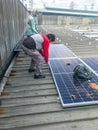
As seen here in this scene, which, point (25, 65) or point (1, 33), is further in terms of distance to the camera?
point (25, 65)

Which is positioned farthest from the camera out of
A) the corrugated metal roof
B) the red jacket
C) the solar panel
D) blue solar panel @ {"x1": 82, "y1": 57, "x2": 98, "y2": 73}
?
blue solar panel @ {"x1": 82, "y1": 57, "x2": 98, "y2": 73}

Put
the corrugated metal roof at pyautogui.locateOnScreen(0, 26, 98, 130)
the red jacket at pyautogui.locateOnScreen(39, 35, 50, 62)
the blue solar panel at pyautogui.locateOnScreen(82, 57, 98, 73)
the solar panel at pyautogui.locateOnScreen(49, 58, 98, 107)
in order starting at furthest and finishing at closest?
the blue solar panel at pyautogui.locateOnScreen(82, 57, 98, 73)
the red jacket at pyautogui.locateOnScreen(39, 35, 50, 62)
the solar panel at pyautogui.locateOnScreen(49, 58, 98, 107)
the corrugated metal roof at pyautogui.locateOnScreen(0, 26, 98, 130)

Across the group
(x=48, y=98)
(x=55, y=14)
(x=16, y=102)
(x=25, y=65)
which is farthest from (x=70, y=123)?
(x=55, y=14)

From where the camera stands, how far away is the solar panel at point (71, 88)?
3.96 meters

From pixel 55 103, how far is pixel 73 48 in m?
7.65

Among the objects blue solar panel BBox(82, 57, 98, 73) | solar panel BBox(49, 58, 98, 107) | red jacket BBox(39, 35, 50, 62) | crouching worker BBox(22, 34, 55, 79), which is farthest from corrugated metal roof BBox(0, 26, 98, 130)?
blue solar panel BBox(82, 57, 98, 73)

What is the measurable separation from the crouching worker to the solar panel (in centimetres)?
50

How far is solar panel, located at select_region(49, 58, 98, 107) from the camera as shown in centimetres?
396

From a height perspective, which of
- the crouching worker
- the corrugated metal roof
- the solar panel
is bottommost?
the corrugated metal roof

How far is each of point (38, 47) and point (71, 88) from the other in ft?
4.96

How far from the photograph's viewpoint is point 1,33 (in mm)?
4652

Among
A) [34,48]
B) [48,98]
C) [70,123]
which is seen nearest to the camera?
[70,123]

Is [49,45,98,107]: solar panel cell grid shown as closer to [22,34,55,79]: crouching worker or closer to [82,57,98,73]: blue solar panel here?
[82,57,98,73]: blue solar panel

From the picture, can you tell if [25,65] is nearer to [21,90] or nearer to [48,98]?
[21,90]
